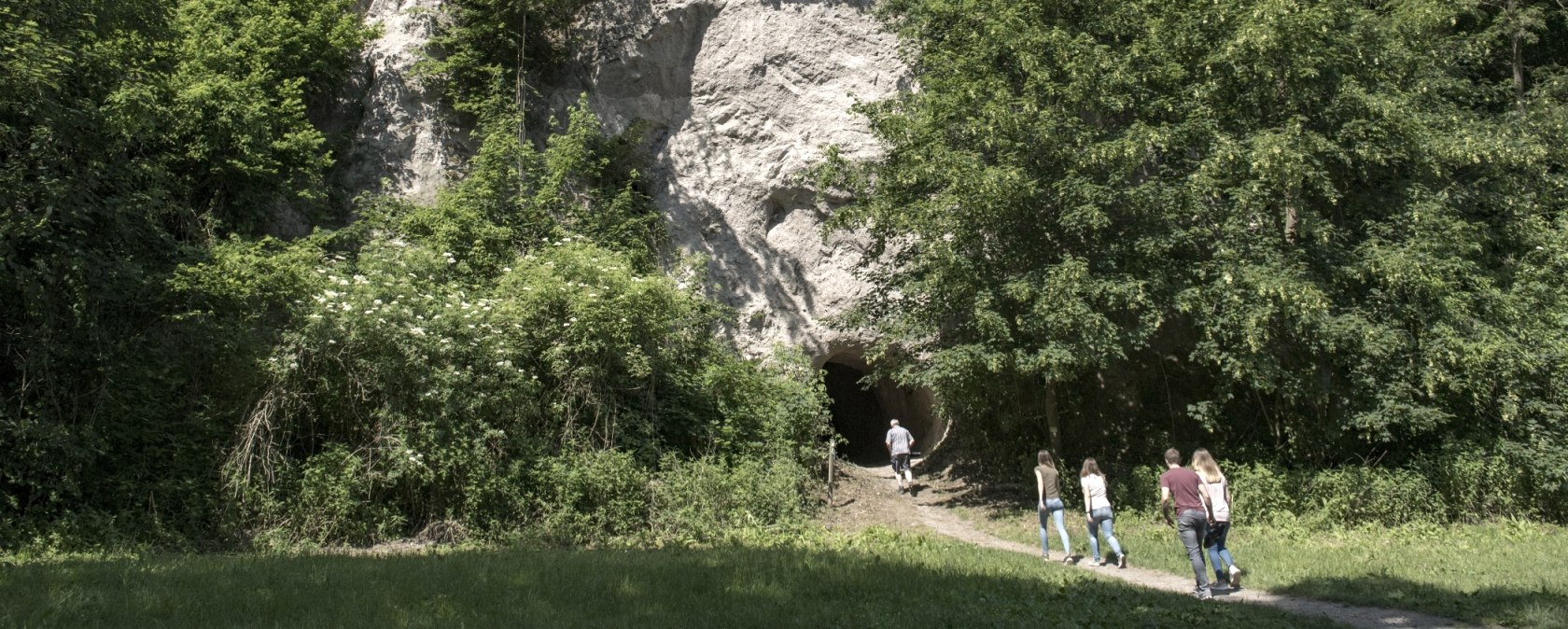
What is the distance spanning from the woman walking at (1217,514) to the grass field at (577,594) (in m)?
1.24

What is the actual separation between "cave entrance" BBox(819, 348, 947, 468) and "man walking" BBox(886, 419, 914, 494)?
2.58m

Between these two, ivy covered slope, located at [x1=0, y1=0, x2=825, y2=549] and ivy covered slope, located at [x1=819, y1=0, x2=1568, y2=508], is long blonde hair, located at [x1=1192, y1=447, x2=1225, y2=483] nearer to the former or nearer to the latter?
ivy covered slope, located at [x1=819, y1=0, x2=1568, y2=508]

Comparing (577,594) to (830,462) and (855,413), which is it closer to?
(830,462)

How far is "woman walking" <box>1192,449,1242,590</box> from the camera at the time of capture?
9.68 m

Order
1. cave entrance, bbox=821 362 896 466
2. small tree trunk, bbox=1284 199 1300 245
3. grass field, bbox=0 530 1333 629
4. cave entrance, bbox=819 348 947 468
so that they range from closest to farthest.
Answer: grass field, bbox=0 530 1333 629, small tree trunk, bbox=1284 199 1300 245, cave entrance, bbox=819 348 947 468, cave entrance, bbox=821 362 896 466

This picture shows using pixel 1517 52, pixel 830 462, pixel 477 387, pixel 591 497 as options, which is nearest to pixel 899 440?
pixel 830 462

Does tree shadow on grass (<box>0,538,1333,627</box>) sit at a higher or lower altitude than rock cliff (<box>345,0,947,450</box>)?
lower

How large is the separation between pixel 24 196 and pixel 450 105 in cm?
996

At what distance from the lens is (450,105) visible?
20359mm

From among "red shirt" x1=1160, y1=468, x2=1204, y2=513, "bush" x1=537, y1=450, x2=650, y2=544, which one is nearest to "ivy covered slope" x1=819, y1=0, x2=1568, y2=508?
"red shirt" x1=1160, y1=468, x2=1204, y2=513

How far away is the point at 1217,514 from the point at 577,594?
623 centimetres

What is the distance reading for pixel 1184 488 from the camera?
9648 millimetres

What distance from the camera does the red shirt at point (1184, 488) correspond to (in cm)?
960

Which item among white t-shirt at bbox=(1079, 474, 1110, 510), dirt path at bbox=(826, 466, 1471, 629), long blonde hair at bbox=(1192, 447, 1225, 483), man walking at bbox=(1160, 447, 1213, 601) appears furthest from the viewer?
white t-shirt at bbox=(1079, 474, 1110, 510)
